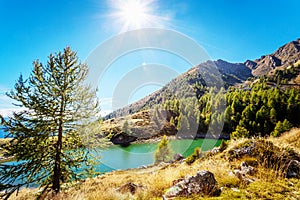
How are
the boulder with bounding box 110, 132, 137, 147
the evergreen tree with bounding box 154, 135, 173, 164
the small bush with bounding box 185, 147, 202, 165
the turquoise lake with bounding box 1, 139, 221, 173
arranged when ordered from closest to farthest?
Result: the small bush with bounding box 185, 147, 202, 165 < the evergreen tree with bounding box 154, 135, 173, 164 < the turquoise lake with bounding box 1, 139, 221, 173 < the boulder with bounding box 110, 132, 137, 147

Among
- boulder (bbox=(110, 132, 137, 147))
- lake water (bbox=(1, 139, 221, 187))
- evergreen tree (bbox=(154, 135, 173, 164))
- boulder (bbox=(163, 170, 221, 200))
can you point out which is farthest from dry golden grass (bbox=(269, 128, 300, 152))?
boulder (bbox=(110, 132, 137, 147))

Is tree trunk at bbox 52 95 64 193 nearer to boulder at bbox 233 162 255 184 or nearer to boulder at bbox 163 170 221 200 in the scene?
boulder at bbox 163 170 221 200

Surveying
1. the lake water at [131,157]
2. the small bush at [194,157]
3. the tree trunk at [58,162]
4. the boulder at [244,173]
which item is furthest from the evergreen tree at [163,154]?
the boulder at [244,173]

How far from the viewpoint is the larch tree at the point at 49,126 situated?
834cm

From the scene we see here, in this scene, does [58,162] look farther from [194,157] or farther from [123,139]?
[123,139]

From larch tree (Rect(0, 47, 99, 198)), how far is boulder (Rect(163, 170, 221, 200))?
7083 millimetres

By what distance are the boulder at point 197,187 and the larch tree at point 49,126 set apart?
7083mm

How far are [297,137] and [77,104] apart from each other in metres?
12.9

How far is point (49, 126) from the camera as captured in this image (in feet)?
29.2

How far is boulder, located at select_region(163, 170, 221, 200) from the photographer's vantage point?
12.3 ft

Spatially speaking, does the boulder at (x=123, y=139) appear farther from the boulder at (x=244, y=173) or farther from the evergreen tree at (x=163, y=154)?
the boulder at (x=244, y=173)

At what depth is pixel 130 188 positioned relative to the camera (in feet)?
20.7

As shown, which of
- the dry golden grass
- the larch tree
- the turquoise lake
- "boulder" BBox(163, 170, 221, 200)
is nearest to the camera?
"boulder" BBox(163, 170, 221, 200)

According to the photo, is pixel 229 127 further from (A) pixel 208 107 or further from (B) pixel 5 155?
(B) pixel 5 155
